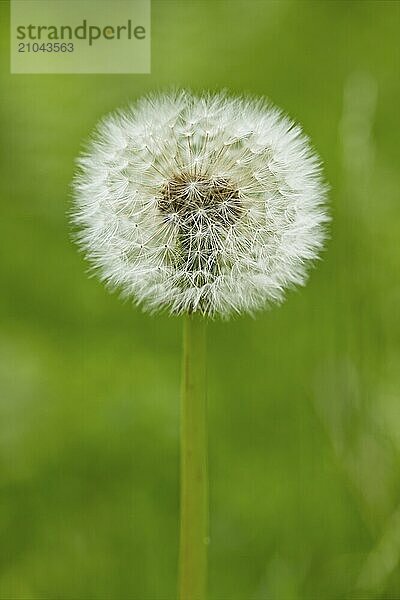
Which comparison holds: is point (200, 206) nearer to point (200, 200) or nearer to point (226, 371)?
point (200, 200)

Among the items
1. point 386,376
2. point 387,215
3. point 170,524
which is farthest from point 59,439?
point 387,215

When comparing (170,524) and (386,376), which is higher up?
(386,376)

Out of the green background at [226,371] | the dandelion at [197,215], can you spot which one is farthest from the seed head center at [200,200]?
the green background at [226,371]

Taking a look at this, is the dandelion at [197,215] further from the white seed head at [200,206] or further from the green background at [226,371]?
the green background at [226,371]

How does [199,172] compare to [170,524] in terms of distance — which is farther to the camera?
[170,524]

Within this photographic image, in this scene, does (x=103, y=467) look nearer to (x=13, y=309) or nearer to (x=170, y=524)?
(x=170, y=524)

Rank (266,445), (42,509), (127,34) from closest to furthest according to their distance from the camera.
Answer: (42,509), (266,445), (127,34)
